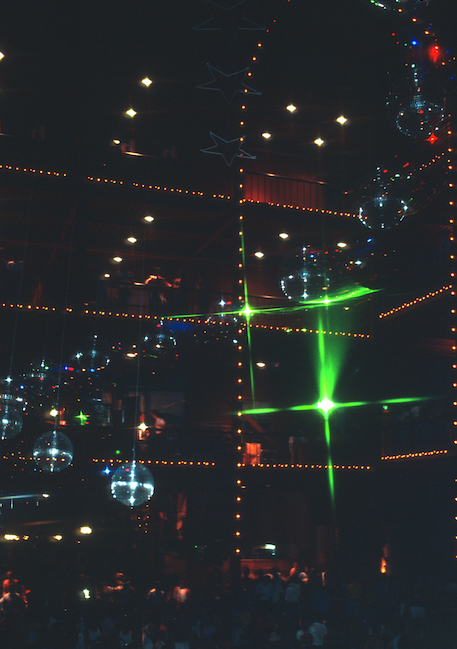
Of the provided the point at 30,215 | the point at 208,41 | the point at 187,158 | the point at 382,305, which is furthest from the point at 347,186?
the point at 30,215

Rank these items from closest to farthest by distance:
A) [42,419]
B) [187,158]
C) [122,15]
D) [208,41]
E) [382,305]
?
[122,15] < [208,41] < [42,419] < [187,158] < [382,305]

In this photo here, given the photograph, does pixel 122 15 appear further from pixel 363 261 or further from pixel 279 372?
pixel 279 372

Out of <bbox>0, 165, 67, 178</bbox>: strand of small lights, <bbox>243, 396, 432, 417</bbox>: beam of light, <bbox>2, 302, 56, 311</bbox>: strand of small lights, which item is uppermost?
<bbox>0, 165, 67, 178</bbox>: strand of small lights

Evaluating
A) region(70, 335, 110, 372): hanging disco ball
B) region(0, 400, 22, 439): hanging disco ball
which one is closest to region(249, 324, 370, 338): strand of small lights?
region(70, 335, 110, 372): hanging disco ball

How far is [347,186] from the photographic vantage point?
1554cm

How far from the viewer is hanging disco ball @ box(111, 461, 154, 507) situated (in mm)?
9570

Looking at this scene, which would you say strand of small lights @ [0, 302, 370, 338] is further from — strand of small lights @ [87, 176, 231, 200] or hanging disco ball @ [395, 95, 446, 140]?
hanging disco ball @ [395, 95, 446, 140]

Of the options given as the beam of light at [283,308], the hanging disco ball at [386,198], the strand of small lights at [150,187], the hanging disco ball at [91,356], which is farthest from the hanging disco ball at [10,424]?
the hanging disco ball at [386,198]

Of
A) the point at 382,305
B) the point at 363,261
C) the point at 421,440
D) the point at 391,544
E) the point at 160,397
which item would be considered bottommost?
the point at 391,544

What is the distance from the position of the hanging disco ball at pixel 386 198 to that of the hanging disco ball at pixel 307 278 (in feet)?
4.87

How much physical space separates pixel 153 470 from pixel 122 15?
833 centimetres

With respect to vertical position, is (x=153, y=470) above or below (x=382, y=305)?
below

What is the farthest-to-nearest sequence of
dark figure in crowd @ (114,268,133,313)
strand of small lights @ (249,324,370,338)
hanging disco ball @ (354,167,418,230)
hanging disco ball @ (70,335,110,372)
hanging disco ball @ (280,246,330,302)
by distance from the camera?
1. strand of small lights @ (249,324,370,338)
2. dark figure in crowd @ (114,268,133,313)
3. hanging disco ball @ (70,335,110,372)
4. hanging disco ball @ (280,246,330,302)
5. hanging disco ball @ (354,167,418,230)

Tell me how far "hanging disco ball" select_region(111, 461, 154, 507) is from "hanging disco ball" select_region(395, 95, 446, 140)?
675 centimetres
